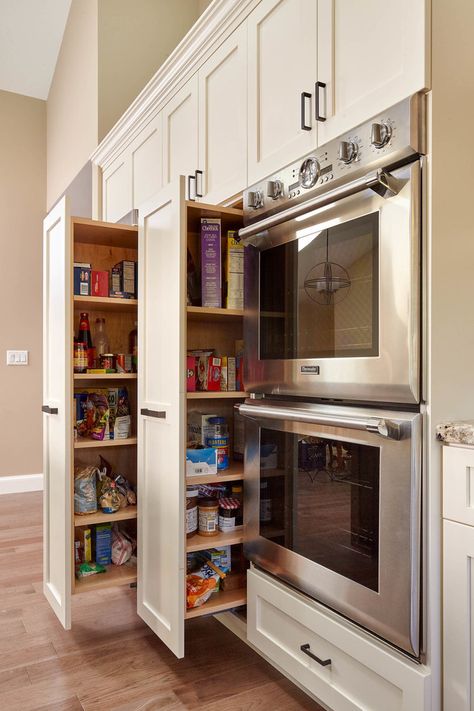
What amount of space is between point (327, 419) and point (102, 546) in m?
1.18

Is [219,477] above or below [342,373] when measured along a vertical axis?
below

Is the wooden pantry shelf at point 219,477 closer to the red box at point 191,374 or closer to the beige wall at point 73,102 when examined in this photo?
the red box at point 191,374

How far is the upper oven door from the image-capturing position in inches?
49.1

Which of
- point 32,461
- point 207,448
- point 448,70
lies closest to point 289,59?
point 448,70

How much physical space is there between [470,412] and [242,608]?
3.96 ft

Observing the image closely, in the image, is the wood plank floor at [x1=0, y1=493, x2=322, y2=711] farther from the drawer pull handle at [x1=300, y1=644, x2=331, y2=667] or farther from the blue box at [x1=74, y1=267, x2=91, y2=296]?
the blue box at [x1=74, y1=267, x2=91, y2=296]

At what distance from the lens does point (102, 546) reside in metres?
2.15

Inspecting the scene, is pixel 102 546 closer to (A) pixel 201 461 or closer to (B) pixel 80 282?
(A) pixel 201 461

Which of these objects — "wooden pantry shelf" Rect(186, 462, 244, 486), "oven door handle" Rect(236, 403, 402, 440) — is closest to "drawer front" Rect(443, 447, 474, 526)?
"oven door handle" Rect(236, 403, 402, 440)

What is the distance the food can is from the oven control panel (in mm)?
831

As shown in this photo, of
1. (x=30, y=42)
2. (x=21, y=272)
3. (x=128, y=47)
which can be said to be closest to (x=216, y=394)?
(x=128, y=47)

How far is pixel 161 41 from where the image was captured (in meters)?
3.38

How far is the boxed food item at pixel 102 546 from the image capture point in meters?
2.14

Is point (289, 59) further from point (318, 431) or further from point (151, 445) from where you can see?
point (151, 445)
